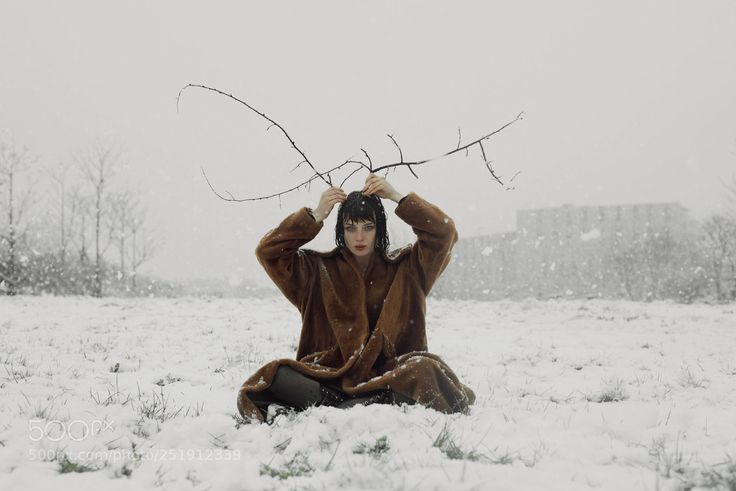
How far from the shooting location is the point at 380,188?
366 centimetres

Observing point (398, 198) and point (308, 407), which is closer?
point (308, 407)

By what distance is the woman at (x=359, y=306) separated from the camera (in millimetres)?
3398

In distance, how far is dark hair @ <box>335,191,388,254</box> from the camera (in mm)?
3775

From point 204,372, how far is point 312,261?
244 cm

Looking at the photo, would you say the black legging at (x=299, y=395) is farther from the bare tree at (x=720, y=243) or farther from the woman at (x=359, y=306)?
the bare tree at (x=720, y=243)

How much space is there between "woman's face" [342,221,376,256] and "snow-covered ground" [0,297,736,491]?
50.7 inches

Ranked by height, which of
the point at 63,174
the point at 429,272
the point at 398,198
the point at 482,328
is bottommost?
the point at 482,328

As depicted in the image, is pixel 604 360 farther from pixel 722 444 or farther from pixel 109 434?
pixel 109 434

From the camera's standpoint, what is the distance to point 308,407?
3.30 m

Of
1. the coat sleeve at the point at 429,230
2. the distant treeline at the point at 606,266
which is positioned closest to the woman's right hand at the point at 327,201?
the coat sleeve at the point at 429,230

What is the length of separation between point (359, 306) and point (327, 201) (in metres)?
0.86

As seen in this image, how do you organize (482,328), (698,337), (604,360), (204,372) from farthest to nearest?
(482,328), (698,337), (604,360), (204,372)

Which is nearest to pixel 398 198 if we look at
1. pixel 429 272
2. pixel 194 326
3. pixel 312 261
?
pixel 429 272

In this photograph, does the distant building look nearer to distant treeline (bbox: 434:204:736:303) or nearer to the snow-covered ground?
distant treeline (bbox: 434:204:736:303)
